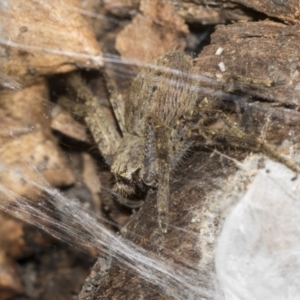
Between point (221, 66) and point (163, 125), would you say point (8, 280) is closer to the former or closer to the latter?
point (163, 125)

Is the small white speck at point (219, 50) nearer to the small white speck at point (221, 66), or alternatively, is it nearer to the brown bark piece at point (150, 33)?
the small white speck at point (221, 66)

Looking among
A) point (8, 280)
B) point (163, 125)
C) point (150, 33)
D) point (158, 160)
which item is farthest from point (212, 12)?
point (8, 280)

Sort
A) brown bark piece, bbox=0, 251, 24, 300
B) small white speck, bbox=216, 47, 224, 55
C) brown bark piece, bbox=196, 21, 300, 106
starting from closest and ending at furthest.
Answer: brown bark piece, bbox=196, 21, 300, 106 → small white speck, bbox=216, 47, 224, 55 → brown bark piece, bbox=0, 251, 24, 300

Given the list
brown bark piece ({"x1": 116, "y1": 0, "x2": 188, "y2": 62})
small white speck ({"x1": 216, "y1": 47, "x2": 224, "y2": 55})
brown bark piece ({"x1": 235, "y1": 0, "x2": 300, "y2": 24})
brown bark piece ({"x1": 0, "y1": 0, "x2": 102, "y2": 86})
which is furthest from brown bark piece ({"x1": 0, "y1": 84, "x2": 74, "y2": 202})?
brown bark piece ({"x1": 235, "y1": 0, "x2": 300, "y2": 24})

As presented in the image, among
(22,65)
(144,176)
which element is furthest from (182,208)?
(22,65)

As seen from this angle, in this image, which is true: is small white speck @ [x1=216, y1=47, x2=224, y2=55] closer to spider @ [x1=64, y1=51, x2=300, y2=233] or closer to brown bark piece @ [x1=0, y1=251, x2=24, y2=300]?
spider @ [x1=64, y1=51, x2=300, y2=233]

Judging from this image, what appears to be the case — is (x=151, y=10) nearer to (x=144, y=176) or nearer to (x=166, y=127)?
(x=166, y=127)

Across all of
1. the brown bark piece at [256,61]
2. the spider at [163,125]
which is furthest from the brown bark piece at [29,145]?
the brown bark piece at [256,61]
